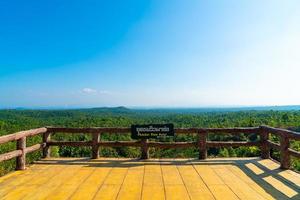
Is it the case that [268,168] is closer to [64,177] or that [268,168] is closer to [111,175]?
[111,175]

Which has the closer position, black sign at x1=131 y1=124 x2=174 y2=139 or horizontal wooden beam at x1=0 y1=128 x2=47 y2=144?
horizontal wooden beam at x1=0 y1=128 x2=47 y2=144

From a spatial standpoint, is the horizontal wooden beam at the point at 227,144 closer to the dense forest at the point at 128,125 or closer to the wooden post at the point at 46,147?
the wooden post at the point at 46,147

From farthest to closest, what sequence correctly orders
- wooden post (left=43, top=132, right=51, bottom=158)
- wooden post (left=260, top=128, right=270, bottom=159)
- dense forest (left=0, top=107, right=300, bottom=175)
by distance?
dense forest (left=0, top=107, right=300, bottom=175)
wooden post (left=43, top=132, right=51, bottom=158)
wooden post (left=260, top=128, right=270, bottom=159)

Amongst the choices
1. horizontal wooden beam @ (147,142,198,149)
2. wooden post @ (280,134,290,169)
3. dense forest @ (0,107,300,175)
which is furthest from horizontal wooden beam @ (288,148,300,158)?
dense forest @ (0,107,300,175)

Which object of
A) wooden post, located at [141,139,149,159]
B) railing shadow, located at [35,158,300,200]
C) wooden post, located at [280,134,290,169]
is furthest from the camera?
wooden post, located at [141,139,149,159]

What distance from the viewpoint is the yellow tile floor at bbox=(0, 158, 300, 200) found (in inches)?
210

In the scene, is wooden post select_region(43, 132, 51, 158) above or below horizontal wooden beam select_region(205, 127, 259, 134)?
below

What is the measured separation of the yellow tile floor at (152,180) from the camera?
210 inches

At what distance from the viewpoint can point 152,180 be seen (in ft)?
20.7

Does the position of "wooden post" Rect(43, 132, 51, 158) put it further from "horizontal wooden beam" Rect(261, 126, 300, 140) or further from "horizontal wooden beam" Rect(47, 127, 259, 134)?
"horizontal wooden beam" Rect(261, 126, 300, 140)

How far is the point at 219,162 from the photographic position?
8125mm

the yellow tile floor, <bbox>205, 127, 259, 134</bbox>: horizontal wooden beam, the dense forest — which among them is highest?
<bbox>205, 127, 259, 134</bbox>: horizontal wooden beam

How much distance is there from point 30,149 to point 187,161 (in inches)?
159

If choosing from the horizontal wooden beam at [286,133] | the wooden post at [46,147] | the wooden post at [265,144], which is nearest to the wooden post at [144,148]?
the wooden post at [46,147]
